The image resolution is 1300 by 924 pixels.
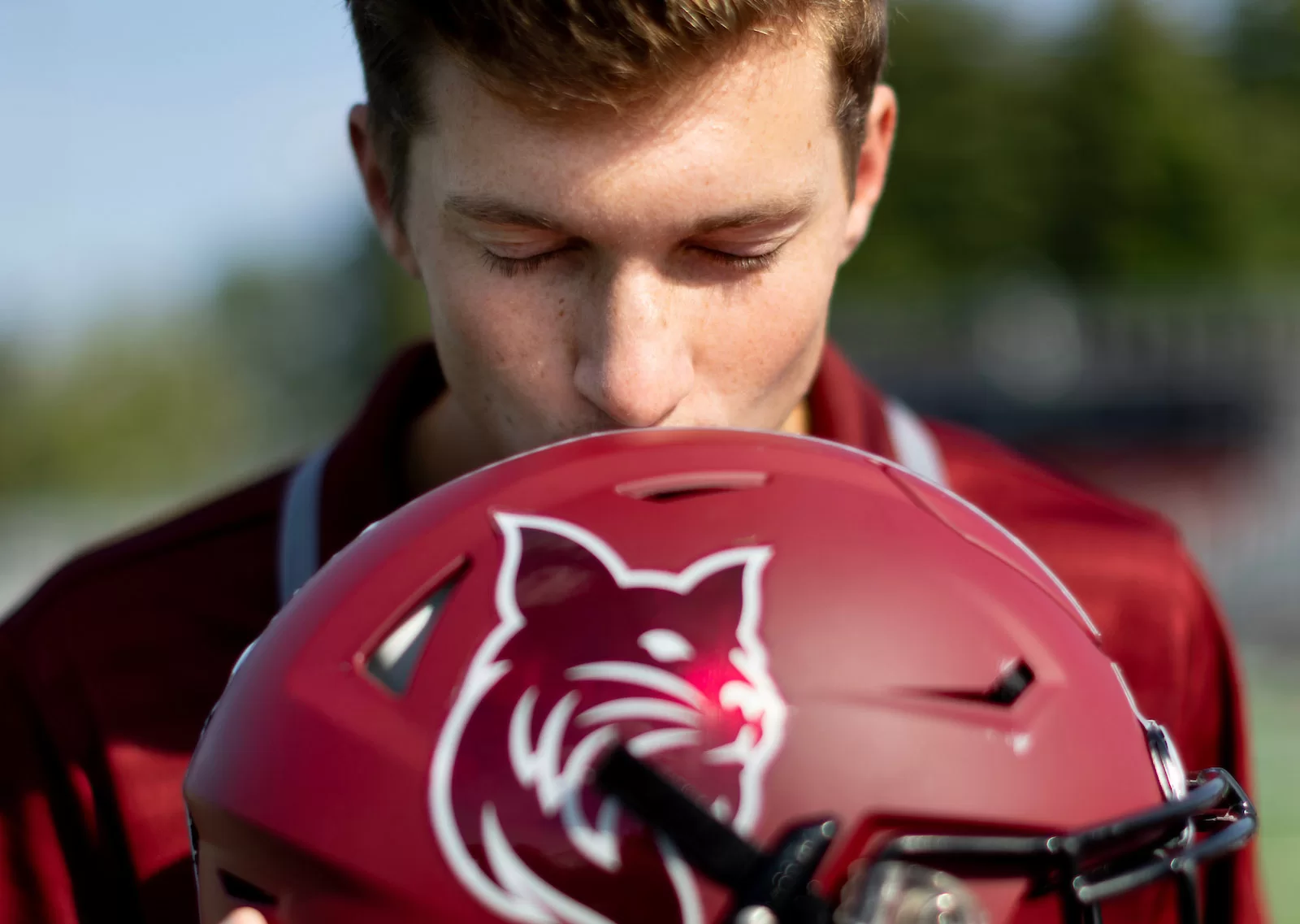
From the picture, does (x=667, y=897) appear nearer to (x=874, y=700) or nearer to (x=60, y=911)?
(x=874, y=700)

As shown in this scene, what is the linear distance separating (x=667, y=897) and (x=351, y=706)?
347 millimetres

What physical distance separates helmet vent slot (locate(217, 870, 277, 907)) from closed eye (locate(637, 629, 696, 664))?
1.45 ft

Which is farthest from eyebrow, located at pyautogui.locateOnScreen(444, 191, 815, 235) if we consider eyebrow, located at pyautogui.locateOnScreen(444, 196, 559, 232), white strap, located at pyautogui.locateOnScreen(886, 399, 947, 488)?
white strap, located at pyautogui.locateOnScreen(886, 399, 947, 488)

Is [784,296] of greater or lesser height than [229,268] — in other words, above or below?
above

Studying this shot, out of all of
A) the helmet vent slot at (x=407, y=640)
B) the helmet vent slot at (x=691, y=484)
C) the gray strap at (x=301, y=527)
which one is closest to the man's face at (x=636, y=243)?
the helmet vent slot at (x=691, y=484)

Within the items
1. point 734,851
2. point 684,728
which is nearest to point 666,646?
point 684,728

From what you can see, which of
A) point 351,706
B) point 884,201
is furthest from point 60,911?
point 884,201

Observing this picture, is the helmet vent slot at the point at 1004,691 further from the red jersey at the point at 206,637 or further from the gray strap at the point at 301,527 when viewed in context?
the gray strap at the point at 301,527

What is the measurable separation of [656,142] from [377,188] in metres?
0.56

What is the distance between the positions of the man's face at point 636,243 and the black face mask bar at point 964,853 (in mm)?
456

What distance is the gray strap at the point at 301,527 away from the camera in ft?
6.63

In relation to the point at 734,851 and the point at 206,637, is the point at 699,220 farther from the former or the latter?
the point at 206,637

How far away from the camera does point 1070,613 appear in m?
1.62

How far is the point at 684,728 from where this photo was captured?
138 cm
